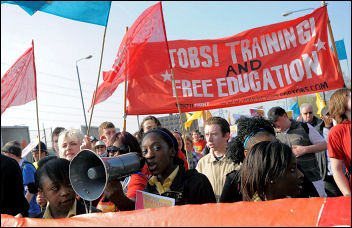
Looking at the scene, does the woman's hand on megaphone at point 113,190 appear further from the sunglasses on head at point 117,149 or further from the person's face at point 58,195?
the sunglasses on head at point 117,149

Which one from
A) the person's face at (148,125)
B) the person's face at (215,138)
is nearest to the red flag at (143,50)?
the person's face at (148,125)

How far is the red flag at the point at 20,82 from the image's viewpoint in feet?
15.6

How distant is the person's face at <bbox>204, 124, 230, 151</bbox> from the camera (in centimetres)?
336

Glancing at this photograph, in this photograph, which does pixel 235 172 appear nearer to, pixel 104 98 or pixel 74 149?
pixel 74 149

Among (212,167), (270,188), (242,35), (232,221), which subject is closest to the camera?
(232,221)

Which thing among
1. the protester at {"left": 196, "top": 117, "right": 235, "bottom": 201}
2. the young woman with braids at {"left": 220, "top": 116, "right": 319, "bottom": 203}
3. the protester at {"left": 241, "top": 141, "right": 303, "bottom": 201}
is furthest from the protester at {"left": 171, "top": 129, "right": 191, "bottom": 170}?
the protester at {"left": 241, "top": 141, "right": 303, "bottom": 201}

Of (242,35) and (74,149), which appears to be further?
(242,35)

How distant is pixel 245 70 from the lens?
4.32m

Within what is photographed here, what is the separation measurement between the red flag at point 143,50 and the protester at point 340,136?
80.4 inches

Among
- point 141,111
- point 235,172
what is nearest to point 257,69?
point 141,111

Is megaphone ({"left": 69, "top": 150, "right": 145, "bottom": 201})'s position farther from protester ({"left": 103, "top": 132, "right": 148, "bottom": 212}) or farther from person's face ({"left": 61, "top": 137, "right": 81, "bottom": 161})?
person's face ({"left": 61, "top": 137, "right": 81, "bottom": 161})

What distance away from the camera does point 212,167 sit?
3.22 meters

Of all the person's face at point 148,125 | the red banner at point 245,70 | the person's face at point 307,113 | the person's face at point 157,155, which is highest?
the red banner at point 245,70

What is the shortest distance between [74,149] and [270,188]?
2.23 meters
